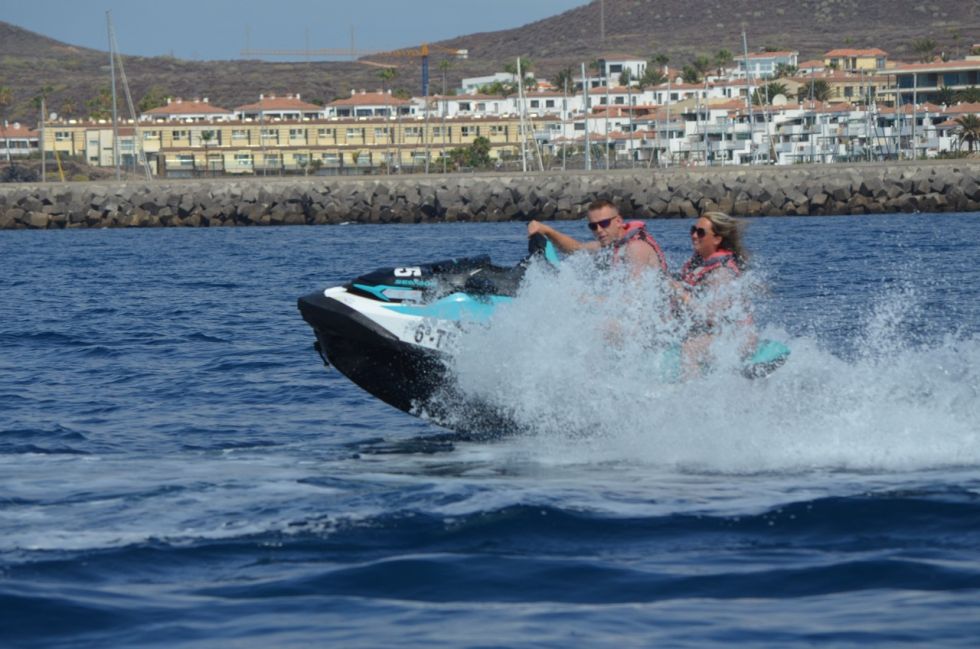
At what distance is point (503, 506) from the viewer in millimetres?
7383

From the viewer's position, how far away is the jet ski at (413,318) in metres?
9.23

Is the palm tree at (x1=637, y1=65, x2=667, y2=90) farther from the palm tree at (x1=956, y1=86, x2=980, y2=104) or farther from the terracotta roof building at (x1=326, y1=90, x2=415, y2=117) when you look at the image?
the palm tree at (x1=956, y1=86, x2=980, y2=104)

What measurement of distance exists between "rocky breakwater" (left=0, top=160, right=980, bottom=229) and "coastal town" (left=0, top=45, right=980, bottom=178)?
93.8 feet

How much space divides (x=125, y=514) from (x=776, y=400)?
12.0 ft

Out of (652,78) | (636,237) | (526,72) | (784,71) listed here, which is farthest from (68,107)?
(636,237)

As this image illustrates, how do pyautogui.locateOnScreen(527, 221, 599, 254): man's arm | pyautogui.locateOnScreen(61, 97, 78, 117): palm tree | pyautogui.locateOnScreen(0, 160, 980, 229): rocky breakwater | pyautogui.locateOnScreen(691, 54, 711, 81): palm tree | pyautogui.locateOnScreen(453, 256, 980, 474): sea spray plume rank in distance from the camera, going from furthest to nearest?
pyautogui.locateOnScreen(691, 54, 711, 81): palm tree, pyautogui.locateOnScreen(61, 97, 78, 117): palm tree, pyautogui.locateOnScreen(0, 160, 980, 229): rocky breakwater, pyautogui.locateOnScreen(527, 221, 599, 254): man's arm, pyautogui.locateOnScreen(453, 256, 980, 474): sea spray plume

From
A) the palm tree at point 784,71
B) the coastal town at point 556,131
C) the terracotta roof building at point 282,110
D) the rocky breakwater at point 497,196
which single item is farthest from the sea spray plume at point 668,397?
the palm tree at point 784,71

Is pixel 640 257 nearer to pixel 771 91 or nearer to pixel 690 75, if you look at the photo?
pixel 771 91

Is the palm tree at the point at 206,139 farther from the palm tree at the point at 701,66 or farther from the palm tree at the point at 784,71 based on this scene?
the palm tree at the point at 701,66

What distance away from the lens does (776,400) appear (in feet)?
29.3

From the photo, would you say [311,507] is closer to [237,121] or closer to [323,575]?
[323,575]

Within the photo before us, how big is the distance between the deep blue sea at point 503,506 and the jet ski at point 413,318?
27 cm

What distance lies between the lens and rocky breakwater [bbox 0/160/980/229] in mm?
50594

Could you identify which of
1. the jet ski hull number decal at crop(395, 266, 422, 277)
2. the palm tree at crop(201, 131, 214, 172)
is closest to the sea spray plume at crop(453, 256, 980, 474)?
the jet ski hull number decal at crop(395, 266, 422, 277)
